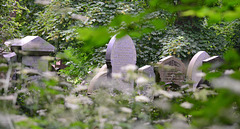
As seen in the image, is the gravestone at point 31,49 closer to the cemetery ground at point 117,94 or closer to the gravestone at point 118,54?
the cemetery ground at point 117,94

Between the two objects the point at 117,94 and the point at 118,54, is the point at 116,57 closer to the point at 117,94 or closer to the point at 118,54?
the point at 118,54

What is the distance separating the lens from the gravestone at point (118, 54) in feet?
20.5

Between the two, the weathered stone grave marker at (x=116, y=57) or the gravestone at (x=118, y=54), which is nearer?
the weathered stone grave marker at (x=116, y=57)

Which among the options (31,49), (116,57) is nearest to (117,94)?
(31,49)

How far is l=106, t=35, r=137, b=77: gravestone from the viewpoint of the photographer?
6.26 meters

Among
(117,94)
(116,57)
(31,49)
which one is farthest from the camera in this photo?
(116,57)

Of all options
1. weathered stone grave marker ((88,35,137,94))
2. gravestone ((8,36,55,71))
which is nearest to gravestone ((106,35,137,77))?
weathered stone grave marker ((88,35,137,94))

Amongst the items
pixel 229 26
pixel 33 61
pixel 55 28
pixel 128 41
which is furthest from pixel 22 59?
pixel 229 26

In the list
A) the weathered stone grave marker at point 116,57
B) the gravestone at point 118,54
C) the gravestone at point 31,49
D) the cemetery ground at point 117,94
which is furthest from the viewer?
the gravestone at point 118,54

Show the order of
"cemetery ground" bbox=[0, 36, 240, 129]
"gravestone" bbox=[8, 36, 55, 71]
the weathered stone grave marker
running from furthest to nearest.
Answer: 1. the weathered stone grave marker
2. "gravestone" bbox=[8, 36, 55, 71]
3. "cemetery ground" bbox=[0, 36, 240, 129]

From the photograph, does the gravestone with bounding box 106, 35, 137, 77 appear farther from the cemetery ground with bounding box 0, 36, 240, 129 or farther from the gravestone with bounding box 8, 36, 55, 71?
the gravestone with bounding box 8, 36, 55, 71

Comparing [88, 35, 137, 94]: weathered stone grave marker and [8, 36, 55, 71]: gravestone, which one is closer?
[8, 36, 55, 71]: gravestone

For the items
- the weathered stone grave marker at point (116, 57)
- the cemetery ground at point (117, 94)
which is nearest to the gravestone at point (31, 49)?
the cemetery ground at point (117, 94)

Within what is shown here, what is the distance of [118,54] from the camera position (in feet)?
20.9
